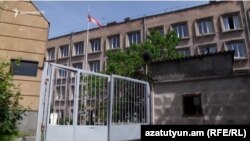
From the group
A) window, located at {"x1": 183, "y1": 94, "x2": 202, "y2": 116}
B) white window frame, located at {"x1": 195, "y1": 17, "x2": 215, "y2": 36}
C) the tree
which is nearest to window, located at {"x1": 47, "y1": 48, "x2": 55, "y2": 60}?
the tree

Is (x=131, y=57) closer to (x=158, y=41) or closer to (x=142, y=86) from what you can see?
(x=158, y=41)

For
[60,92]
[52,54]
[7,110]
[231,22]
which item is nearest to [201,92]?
[60,92]

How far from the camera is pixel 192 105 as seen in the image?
1344cm

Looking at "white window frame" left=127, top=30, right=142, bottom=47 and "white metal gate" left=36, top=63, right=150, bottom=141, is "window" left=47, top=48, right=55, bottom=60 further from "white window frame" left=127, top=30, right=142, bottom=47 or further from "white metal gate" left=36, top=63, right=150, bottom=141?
"white metal gate" left=36, top=63, right=150, bottom=141

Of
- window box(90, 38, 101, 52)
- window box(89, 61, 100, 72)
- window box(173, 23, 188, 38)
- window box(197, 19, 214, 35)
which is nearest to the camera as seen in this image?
window box(197, 19, 214, 35)

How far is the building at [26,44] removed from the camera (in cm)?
1218

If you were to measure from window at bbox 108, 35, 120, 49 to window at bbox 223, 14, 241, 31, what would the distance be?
1407cm

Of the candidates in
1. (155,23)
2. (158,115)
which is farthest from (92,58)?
(158,115)

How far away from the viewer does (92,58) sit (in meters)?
38.1

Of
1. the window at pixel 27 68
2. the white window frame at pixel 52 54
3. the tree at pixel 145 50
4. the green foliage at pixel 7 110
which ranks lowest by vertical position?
the green foliage at pixel 7 110

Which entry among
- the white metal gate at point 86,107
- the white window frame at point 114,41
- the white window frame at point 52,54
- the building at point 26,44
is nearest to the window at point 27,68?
the building at point 26,44

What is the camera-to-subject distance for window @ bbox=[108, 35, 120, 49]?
36906 millimetres

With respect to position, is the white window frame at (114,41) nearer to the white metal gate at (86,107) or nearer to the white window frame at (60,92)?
the white metal gate at (86,107)

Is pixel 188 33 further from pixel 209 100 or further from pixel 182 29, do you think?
pixel 209 100
